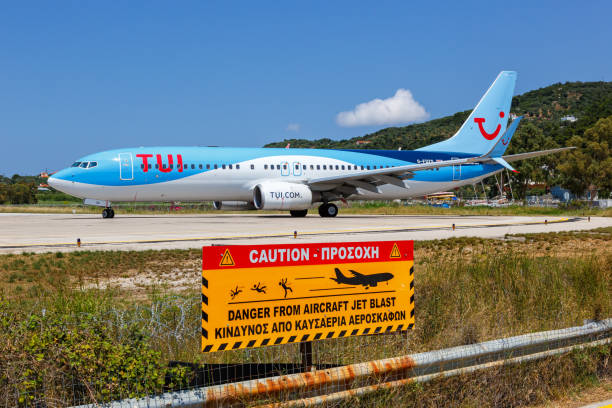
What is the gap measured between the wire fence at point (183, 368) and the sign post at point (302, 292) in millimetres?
323

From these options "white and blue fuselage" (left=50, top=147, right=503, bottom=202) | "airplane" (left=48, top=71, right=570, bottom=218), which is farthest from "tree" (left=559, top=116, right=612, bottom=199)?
"white and blue fuselage" (left=50, top=147, right=503, bottom=202)

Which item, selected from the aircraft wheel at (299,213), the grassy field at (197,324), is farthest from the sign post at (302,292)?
the aircraft wheel at (299,213)

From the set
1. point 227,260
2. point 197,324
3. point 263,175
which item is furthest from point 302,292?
point 263,175

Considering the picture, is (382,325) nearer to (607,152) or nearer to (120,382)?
(120,382)

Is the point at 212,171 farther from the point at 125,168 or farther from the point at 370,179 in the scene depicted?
the point at 370,179

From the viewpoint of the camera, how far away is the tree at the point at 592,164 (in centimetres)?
6794

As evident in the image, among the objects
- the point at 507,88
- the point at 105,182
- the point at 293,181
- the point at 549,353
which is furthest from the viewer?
the point at 507,88

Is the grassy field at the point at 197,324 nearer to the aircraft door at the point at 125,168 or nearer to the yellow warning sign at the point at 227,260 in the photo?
the yellow warning sign at the point at 227,260

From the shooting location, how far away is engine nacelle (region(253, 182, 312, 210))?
2892cm

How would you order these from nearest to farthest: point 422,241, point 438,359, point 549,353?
point 438,359, point 549,353, point 422,241

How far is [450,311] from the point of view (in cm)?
712

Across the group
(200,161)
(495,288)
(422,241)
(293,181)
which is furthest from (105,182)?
(495,288)

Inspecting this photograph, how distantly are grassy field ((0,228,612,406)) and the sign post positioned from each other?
0.57 meters

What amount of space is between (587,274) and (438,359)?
4861 millimetres
